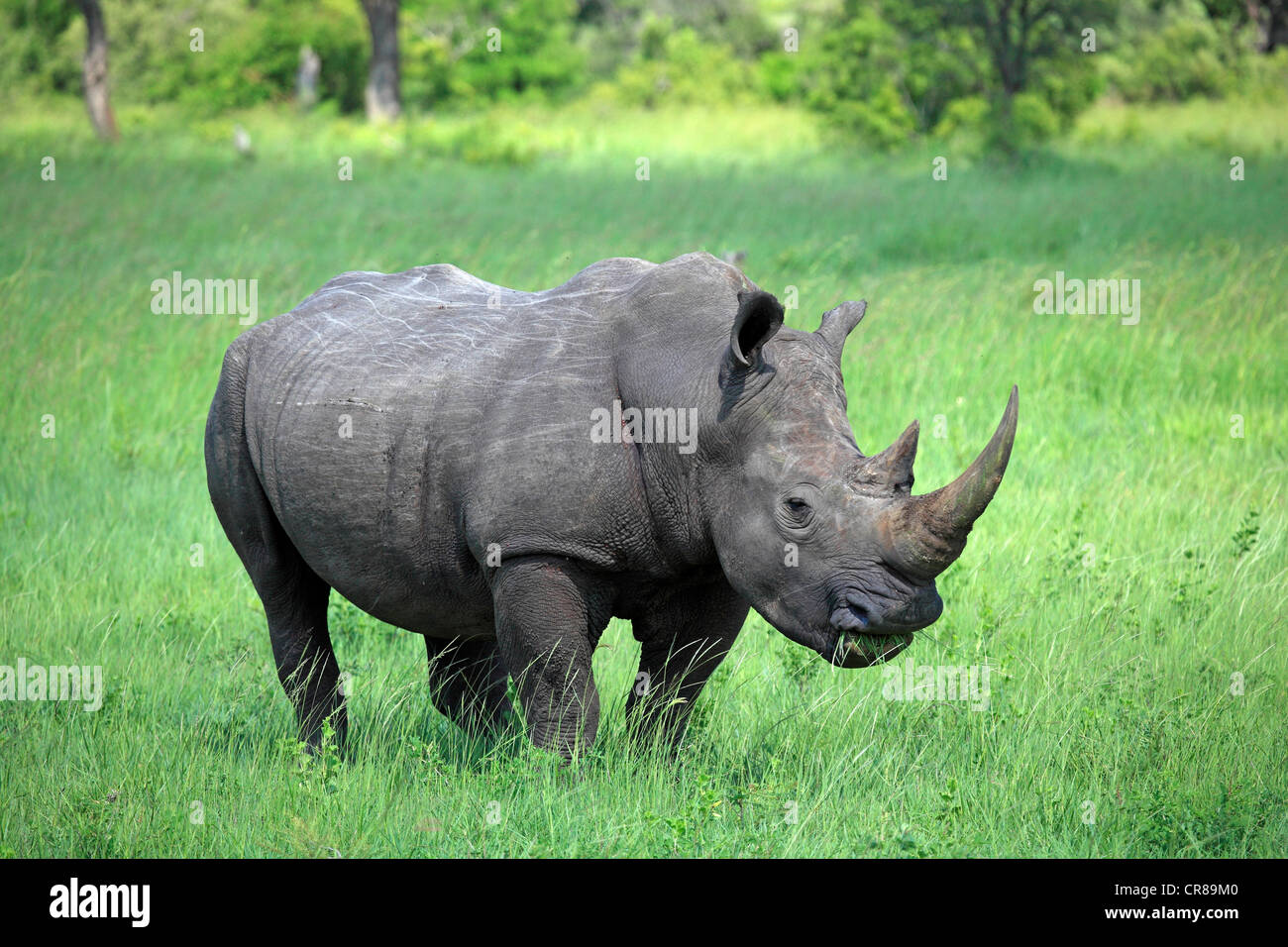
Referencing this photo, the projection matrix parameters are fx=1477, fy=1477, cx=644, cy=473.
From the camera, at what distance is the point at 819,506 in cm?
398

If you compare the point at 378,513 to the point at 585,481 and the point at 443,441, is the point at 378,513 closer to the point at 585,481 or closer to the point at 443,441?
the point at 443,441

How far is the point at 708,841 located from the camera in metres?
4.28

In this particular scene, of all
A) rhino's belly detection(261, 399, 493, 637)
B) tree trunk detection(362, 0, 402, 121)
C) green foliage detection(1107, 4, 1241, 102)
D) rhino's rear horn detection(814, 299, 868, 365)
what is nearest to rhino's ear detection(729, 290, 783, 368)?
rhino's rear horn detection(814, 299, 868, 365)

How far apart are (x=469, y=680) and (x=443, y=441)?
132 centimetres

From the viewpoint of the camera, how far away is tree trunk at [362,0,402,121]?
A: 26.9 metres

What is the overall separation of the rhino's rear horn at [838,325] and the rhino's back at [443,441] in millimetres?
645

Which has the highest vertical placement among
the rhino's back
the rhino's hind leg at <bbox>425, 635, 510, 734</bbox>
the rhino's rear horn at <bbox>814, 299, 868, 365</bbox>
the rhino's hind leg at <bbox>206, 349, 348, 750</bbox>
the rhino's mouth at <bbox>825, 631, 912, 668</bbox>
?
the rhino's rear horn at <bbox>814, 299, 868, 365</bbox>

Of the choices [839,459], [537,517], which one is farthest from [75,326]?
[839,459]

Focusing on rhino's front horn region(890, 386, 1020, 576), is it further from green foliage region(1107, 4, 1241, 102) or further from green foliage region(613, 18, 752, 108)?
green foliage region(613, 18, 752, 108)

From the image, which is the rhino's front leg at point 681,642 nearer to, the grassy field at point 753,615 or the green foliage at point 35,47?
the grassy field at point 753,615

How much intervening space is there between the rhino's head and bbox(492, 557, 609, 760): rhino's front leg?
483mm

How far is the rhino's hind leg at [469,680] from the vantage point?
5457mm

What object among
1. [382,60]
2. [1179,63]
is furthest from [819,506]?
[1179,63]

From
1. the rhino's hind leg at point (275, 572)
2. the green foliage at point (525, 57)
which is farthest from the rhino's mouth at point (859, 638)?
the green foliage at point (525, 57)
